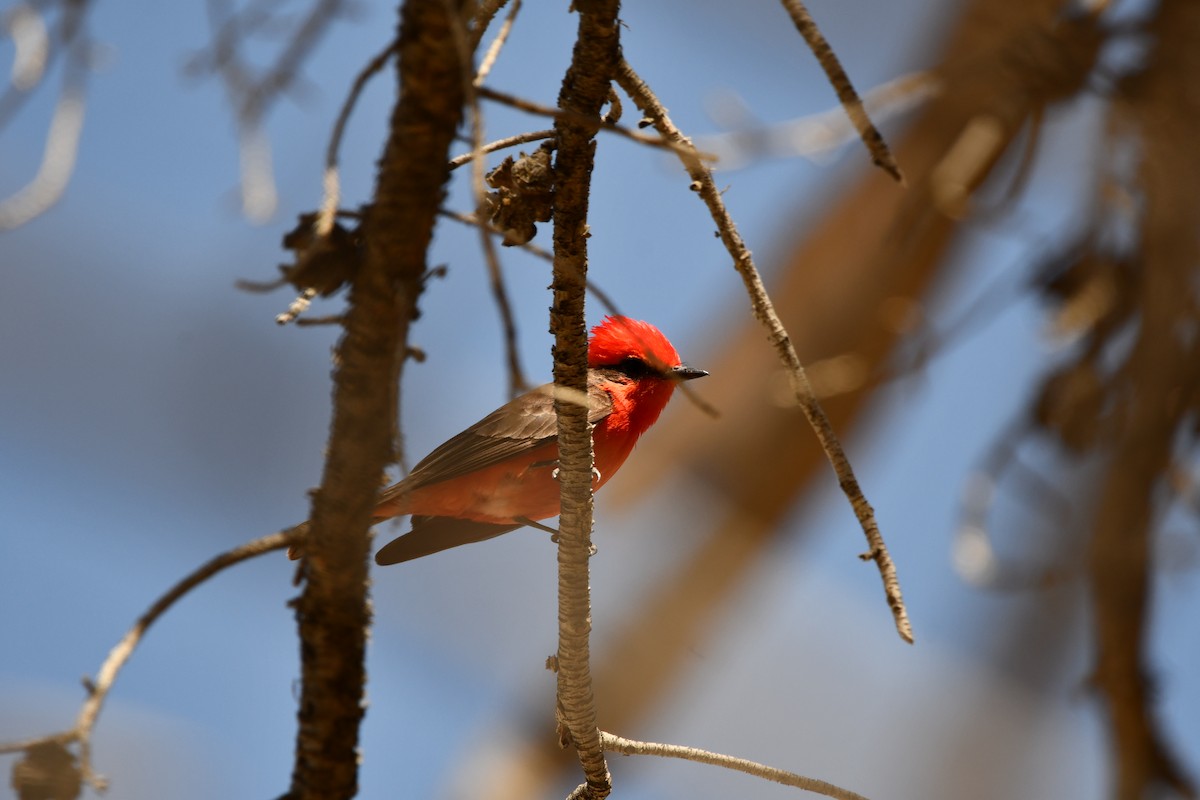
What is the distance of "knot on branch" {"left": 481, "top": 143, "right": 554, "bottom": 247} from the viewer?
5.33 ft

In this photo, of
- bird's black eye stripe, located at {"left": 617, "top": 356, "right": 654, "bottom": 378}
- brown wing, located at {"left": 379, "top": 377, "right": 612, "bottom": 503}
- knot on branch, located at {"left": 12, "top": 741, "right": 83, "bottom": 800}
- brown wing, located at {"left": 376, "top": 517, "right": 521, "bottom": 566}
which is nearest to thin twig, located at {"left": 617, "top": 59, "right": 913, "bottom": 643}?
knot on branch, located at {"left": 12, "top": 741, "right": 83, "bottom": 800}

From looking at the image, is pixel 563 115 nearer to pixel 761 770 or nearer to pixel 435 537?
pixel 761 770

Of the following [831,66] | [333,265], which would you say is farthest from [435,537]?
[831,66]

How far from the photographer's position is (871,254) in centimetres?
611

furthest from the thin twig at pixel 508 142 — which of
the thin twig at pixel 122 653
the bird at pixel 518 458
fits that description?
the bird at pixel 518 458

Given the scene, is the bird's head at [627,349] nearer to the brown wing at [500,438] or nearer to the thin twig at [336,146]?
the brown wing at [500,438]

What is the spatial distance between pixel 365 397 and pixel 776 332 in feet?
2.13

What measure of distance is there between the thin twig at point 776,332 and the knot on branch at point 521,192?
18 centimetres

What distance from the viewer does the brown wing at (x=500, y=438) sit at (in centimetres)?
349

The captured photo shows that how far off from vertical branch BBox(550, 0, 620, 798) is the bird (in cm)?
140

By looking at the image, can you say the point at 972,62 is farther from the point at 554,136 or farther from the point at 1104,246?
the point at 554,136

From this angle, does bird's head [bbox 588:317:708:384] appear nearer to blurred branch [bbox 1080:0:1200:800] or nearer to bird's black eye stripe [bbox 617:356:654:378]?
bird's black eye stripe [bbox 617:356:654:378]

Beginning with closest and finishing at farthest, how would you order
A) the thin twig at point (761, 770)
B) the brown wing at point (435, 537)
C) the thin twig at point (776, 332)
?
the thin twig at point (776, 332)
the thin twig at point (761, 770)
the brown wing at point (435, 537)

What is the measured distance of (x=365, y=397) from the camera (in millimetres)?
1435
